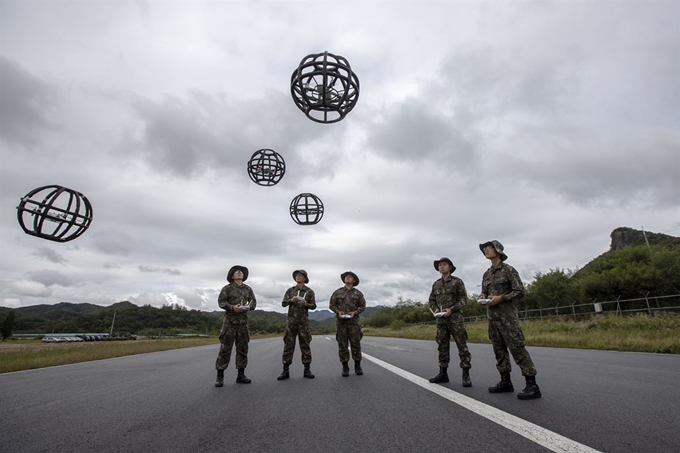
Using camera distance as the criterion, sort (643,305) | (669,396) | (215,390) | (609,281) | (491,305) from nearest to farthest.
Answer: (669,396) → (491,305) → (215,390) → (643,305) → (609,281)

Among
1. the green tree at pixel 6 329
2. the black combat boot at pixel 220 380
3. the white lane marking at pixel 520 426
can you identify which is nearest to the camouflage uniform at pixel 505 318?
the white lane marking at pixel 520 426

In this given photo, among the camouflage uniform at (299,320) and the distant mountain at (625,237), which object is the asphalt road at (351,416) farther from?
the distant mountain at (625,237)

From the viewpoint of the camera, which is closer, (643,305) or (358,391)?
(358,391)

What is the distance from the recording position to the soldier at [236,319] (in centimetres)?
627

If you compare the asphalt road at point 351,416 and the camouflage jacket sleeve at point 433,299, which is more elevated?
the camouflage jacket sleeve at point 433,299

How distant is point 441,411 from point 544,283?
53548 millimetres

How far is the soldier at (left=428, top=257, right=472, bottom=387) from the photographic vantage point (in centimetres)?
544

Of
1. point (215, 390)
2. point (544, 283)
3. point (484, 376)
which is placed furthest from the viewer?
point (544, 283)

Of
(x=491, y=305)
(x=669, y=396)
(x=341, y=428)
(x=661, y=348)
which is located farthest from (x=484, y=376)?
(x=661, y=348)

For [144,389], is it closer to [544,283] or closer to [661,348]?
[661,348]

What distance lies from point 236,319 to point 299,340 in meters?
1.21

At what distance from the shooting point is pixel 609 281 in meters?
37.8

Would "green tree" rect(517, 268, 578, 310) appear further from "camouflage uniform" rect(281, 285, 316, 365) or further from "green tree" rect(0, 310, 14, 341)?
"green tree" rect(0, 310, 14, 341)

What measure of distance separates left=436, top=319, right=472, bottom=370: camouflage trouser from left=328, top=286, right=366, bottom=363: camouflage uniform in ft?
5.83
